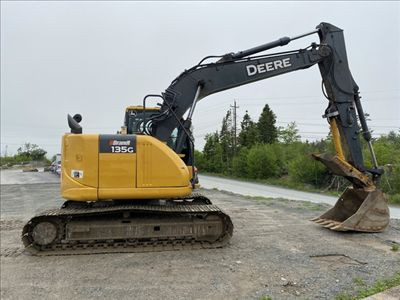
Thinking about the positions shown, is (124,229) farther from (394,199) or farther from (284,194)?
(394,199)

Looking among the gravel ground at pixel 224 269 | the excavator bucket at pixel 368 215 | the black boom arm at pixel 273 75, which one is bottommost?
the gravel ground at pixel 224 269

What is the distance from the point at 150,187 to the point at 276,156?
27.3 m

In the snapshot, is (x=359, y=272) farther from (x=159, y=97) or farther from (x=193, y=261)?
(x=159, y=97)

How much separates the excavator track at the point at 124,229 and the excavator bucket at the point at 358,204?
9.02 feet

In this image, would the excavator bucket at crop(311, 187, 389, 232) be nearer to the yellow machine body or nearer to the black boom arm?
the black boom arm

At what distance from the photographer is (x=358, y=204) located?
848 cm

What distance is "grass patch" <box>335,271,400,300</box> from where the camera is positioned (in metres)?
4.54

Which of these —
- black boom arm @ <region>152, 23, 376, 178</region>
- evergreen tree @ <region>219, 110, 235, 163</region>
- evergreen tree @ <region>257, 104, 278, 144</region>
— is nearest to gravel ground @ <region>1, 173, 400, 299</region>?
black boom arm @ <region>152, 23, 376, 178</region>

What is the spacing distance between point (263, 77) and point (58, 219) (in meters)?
5.00

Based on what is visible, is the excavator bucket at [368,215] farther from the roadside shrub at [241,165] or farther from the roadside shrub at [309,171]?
the roadside shrub at [241,165]

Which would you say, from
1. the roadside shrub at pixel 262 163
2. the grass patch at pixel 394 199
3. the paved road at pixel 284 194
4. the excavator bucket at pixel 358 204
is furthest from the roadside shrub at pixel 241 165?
the excavator bucket at pixel 358 204

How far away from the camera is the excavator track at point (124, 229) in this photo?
22.3 feet

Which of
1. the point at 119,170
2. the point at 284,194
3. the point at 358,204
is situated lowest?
the point at 284,194

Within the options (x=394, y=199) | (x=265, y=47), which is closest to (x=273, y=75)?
(x=265, y=47)
